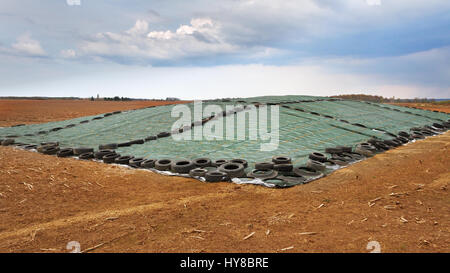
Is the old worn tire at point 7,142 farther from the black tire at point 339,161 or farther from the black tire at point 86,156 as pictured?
the black tire at point 339,161

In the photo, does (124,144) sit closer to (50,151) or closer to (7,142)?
(50,151)

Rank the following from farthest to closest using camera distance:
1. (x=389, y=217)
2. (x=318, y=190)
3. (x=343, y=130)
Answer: (x=343, y=130) < (x=318, y=190) < (x=389, y=217)

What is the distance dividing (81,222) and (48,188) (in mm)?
3351

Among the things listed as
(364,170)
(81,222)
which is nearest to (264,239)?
(81,222)

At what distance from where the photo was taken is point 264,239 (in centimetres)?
493

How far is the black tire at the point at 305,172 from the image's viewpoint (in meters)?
9.23

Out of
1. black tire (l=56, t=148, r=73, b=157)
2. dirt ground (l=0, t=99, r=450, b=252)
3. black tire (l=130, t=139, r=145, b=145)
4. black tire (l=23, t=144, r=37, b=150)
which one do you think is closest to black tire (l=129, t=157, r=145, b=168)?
dirt ground (l=0, t=99, r=450, b=252)

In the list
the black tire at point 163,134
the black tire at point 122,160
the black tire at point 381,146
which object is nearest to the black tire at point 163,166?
the black tire at point 122,160

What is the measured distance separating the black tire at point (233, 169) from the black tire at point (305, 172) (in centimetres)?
201

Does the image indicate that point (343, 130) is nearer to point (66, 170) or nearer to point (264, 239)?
point (264, 239)

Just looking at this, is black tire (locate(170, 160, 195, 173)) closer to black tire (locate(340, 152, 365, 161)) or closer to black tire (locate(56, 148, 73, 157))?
black tire (locate(56, 148, 73, 157))

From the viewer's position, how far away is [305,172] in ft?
30.6

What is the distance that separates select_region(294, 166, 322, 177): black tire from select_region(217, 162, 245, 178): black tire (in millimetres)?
2013

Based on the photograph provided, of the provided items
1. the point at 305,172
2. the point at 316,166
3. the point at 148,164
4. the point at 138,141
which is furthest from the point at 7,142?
the point at 316,166
